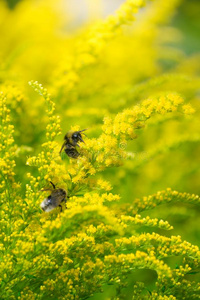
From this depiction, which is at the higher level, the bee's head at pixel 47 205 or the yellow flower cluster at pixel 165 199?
the yellow flower cluster at pixel 165 199

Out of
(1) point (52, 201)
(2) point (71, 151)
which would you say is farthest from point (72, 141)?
(1) point (52, 201)

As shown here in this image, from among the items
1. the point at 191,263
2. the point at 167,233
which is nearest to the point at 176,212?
the point at 191,263

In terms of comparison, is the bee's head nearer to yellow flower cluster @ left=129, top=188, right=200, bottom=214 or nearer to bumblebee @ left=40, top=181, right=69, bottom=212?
bumblebee @ left=40, top=181, right=69, bottom=212

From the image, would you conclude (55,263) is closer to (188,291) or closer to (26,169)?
(188,291)

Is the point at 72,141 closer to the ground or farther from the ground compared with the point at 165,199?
farther from the ground

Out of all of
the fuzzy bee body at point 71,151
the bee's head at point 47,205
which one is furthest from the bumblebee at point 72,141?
the bee's head at point 47,205

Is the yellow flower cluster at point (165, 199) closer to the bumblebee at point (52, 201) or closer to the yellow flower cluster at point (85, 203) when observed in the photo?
the yellow flower cluster at point (85, 203)

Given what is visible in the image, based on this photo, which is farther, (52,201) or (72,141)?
(72,141)

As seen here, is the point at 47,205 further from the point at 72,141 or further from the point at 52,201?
the point at 72,141

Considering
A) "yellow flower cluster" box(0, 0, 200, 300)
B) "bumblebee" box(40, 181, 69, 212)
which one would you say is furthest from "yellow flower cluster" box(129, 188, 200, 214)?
"bumblebee" box(40, 181, 69, 212)
